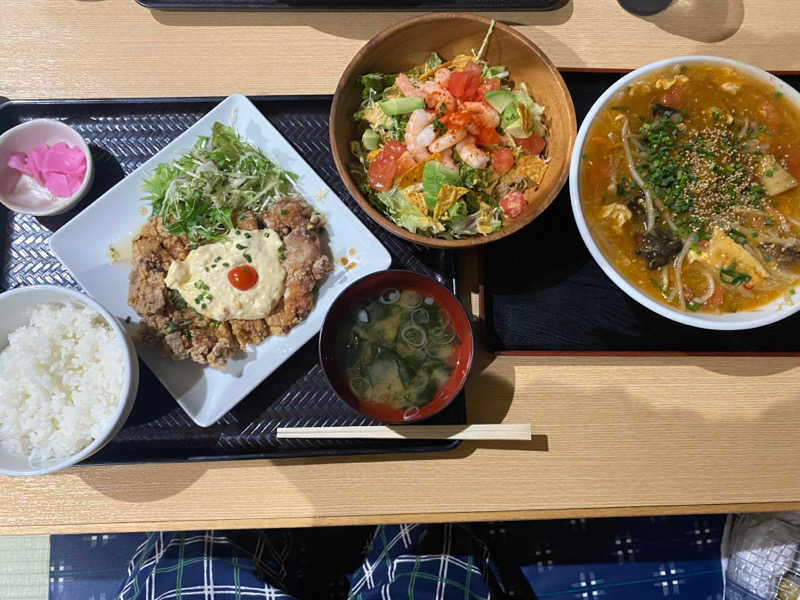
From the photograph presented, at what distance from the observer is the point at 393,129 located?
5.76 feet

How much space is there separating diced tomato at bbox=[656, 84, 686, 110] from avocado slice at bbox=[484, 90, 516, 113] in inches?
19.8

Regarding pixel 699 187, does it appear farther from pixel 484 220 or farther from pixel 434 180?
pixel 434 180

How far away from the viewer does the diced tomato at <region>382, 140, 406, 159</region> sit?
5.70ft

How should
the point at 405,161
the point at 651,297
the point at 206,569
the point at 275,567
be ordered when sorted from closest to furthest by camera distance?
1. the point at 651,297
2. the point at 405,161
3. the point at 206,569
4. the point at 275,567

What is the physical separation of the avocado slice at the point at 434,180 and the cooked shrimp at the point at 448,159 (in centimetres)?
3

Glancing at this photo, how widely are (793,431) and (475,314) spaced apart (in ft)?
4.00

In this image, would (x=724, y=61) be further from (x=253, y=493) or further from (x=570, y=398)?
(x=253, y=493)

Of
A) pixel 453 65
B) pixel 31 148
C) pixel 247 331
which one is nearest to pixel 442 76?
pixel 453 65

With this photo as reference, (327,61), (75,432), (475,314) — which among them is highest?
(327,61)

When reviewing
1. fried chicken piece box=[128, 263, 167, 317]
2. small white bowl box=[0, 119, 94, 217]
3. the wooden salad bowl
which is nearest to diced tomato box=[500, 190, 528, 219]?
the wooden salad bowl

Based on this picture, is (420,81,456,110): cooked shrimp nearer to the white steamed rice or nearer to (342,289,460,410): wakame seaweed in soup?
(342,289,460,410): wakame seaweed in soup

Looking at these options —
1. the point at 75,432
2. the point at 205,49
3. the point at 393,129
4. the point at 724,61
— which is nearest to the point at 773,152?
the point at 724,61

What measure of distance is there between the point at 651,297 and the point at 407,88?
42.1 inches

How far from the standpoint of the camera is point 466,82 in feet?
5.64
